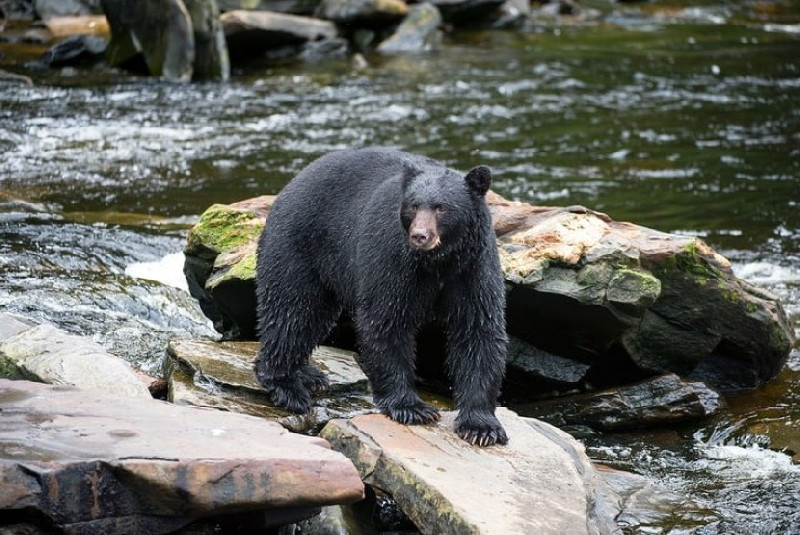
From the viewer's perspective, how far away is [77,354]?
683cm

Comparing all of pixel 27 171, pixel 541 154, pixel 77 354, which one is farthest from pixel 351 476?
pixel 541 154

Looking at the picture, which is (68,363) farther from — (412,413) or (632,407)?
(632,407)

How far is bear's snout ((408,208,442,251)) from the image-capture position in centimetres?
611

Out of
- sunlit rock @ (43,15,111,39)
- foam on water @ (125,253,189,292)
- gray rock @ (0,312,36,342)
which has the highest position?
gray rock @ (0,312,36,342)

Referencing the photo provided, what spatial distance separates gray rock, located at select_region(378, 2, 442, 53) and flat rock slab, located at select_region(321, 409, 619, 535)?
18.4 m

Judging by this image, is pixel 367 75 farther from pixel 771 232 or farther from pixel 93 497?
pixel 93 497

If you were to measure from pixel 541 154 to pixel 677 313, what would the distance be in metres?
7.83

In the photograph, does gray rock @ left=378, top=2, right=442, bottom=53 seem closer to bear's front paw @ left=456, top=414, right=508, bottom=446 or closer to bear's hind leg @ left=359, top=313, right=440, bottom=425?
bear's hind leg @ left=359, top=313, right=440, bottom=425

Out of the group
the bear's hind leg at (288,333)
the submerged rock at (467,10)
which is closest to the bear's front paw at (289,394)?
the bear's hind leg at (288,333)

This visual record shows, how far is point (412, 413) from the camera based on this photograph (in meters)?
6.57

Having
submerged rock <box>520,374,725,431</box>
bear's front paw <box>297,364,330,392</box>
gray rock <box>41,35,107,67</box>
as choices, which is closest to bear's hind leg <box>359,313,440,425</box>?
bear's front paw <box>297,364,330,392</box>

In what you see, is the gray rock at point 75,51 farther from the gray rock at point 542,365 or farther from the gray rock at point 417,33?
the gray rock at point 542,365

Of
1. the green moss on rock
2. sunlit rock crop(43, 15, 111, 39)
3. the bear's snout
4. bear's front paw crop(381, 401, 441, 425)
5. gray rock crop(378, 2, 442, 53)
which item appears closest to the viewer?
the bear's snout

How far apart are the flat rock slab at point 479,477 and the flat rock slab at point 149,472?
491 millimetres
